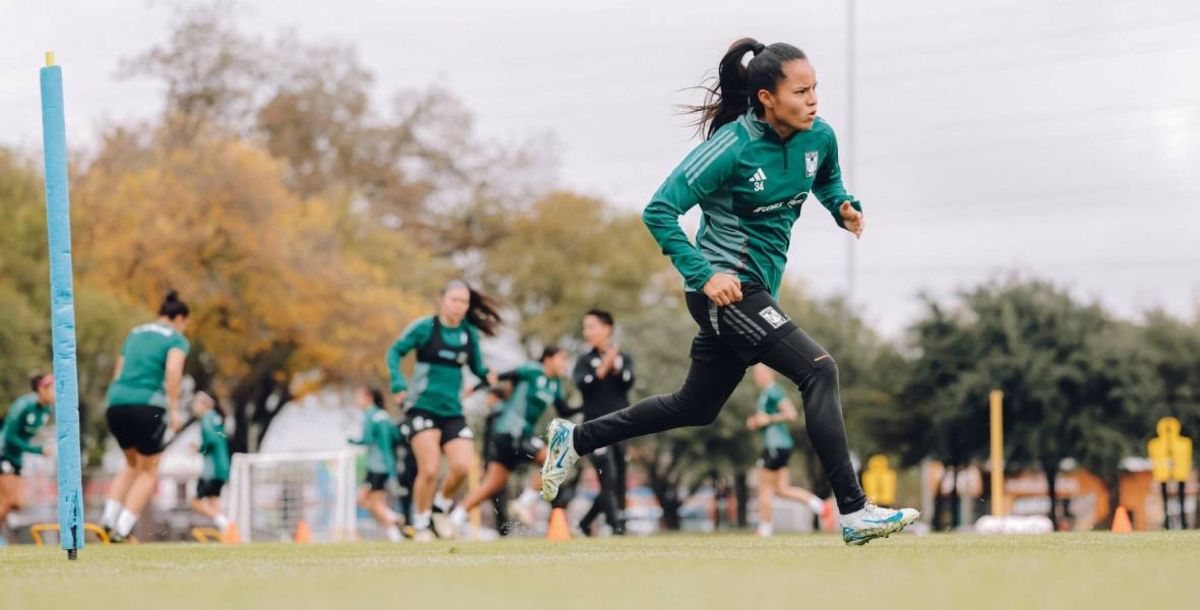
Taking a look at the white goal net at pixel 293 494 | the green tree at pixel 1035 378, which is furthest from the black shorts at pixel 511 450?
the green tree at pixel 1035 378

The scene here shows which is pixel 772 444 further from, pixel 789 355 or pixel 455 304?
pixel 789 355

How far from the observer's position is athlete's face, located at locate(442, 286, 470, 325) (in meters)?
14.5

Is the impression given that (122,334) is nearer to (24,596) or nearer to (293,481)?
(293,481)

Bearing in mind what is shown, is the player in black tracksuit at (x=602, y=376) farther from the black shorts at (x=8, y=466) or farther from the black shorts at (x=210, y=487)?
the black shorts at (x=8, y=466)

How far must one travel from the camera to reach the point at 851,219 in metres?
8.91

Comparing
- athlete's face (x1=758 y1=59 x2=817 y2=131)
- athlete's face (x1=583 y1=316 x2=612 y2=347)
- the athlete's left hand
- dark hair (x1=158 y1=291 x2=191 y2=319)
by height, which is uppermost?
athlete's face (x1=758 y1=59 x2=817 y2=131)

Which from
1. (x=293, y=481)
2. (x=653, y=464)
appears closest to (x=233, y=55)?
(x=653, y=464)

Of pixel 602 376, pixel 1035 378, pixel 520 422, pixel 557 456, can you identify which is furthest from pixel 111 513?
pixel 1035 378

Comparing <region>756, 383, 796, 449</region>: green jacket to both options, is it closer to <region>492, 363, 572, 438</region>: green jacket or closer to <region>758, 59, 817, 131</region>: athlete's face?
<region>492, 363, 572, 438</region>: green jacket

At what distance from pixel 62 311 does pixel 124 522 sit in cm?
587

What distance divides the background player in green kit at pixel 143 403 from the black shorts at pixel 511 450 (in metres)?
2.98

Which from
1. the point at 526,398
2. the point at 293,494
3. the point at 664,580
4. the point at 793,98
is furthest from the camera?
the point at 293,494

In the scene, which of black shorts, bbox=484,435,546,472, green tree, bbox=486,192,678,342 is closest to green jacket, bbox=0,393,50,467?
black shorts, bbox=484,435,546,472

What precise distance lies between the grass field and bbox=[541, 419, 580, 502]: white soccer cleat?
1023mm
